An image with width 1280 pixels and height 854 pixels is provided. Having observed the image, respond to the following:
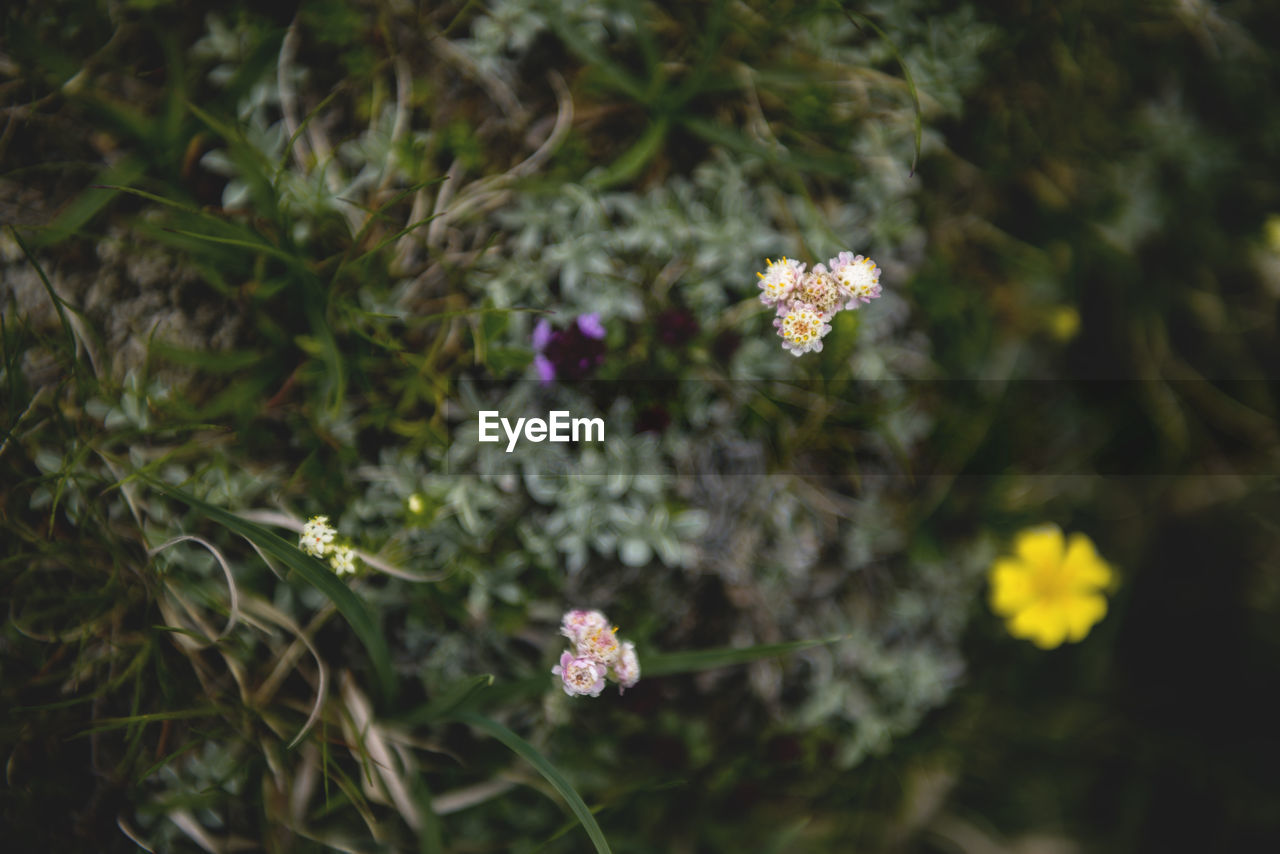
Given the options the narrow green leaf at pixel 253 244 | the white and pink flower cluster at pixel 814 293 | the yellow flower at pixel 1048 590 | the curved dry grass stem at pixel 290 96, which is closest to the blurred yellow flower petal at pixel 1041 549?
the yellow flower at pixel 1048 590

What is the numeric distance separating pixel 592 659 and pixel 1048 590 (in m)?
1.53

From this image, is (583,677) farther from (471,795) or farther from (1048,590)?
(1048,590)

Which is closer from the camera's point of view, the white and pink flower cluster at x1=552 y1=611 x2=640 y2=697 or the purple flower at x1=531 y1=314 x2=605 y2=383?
the white and pink flower cluster at x1=552 y1=611 x2=640 y2=697

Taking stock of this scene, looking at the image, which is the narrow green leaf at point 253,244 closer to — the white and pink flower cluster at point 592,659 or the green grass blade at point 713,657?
the white and pink flower cluster at point 592,659

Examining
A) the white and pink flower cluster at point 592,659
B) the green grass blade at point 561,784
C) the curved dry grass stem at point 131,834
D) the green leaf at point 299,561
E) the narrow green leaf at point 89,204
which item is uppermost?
the narrow green leaf at point 89,204

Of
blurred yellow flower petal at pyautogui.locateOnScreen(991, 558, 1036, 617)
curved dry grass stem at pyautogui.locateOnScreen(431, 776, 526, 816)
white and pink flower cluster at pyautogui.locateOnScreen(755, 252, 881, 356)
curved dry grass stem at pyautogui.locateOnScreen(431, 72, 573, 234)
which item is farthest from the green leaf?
blurred yellow flower petal at pyautogui.locateOnScreen(991, 558, 1036, 617)

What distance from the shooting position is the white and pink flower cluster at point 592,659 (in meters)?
1.50

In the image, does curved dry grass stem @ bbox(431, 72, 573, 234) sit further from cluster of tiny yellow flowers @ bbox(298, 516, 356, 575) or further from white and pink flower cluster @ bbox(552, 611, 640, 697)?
white and pink flower cluster @ bbox(552, 611, 640, 697)

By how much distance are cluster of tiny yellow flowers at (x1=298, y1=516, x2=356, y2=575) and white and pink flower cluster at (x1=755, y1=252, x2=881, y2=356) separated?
114cm

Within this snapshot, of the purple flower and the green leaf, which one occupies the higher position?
the purple flower

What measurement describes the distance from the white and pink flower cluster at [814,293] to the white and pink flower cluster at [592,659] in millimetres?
792

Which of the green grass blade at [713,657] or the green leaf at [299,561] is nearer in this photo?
the green leaf at [299,561]

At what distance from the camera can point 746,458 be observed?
6.95ft

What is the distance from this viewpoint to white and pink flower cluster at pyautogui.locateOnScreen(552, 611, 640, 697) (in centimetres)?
150
